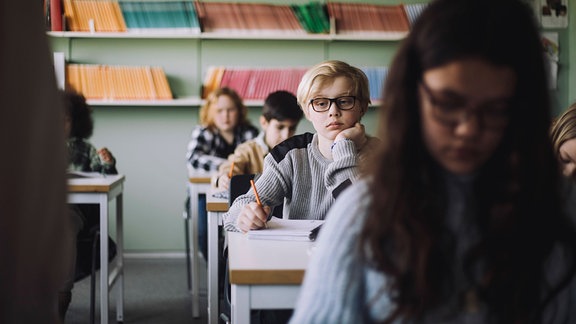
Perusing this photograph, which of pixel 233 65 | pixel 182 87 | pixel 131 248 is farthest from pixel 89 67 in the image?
pixel 131 248

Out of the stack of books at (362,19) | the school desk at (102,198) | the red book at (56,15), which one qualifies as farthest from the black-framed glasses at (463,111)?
the red book at (56,15)

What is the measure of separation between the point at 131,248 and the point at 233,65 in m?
1.53

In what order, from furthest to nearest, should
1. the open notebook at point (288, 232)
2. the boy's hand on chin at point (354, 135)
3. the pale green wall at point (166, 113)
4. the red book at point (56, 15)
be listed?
1. the pale green wall at point (166, 113)
2. the red book at point (56, 15)
3. the boy's hand on chin at point (354, 135)
4. the open notebook at point (288, 232)

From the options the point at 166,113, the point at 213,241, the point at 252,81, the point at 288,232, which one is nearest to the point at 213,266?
the point at 213,241

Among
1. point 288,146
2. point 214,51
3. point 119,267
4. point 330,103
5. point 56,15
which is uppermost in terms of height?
point 56,15

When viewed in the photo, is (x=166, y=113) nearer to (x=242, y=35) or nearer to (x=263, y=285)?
(x=242, y=35)

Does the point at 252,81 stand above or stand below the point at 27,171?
above

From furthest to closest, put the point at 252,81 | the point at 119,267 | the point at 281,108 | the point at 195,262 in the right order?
1. the point at 252,81
2. the point at 195,262
3. the point at 119,267
4. the point at 281,108

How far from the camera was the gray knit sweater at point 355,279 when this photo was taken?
0.99 meters

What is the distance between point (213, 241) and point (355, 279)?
2210mm

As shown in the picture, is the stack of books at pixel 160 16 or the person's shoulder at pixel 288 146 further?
the stack of books at pixel 160 16

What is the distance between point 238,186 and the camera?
271 cm

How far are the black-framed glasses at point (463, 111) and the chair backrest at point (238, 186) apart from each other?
1764mm

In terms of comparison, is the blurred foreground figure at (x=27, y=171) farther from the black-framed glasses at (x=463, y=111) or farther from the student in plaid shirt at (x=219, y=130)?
the student in plaid shirt at (x=219, y=130)
